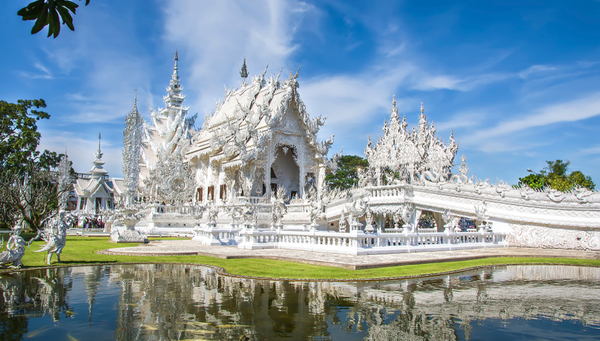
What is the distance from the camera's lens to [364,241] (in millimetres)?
11688

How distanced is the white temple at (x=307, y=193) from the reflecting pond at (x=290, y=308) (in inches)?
181

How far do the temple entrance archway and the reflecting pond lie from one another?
19851 mm

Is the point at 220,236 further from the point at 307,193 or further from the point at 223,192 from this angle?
the point at 223,192

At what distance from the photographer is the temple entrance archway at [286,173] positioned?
1116 inches

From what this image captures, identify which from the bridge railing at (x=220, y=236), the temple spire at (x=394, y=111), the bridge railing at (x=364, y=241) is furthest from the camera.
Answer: the temple spire at (x=394, y=111)

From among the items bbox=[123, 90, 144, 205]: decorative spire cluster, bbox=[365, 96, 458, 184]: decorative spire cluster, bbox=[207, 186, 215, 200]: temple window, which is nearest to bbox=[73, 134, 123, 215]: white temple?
bbox=[207, 186, 215, 200]: temple window

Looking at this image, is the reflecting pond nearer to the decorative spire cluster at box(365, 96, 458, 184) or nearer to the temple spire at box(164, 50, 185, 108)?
the decorative spire cluster at box(365, 96, 458, 184)

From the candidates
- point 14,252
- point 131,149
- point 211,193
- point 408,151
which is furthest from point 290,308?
point 408,151

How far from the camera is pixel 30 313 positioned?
5.23 meters

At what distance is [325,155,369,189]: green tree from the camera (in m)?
Result: 44.9

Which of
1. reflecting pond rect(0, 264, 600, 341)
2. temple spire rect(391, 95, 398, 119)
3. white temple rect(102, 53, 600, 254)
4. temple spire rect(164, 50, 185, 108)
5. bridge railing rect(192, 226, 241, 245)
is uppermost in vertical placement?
temple spire rect(164, 50, 185, 108)

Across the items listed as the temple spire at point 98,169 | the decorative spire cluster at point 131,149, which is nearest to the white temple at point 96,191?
the temple spire at point 98,169

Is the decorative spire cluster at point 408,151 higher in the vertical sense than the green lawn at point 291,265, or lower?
higher

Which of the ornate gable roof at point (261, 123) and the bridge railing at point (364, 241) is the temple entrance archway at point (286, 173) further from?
the bridge railing at point (364, 241)
